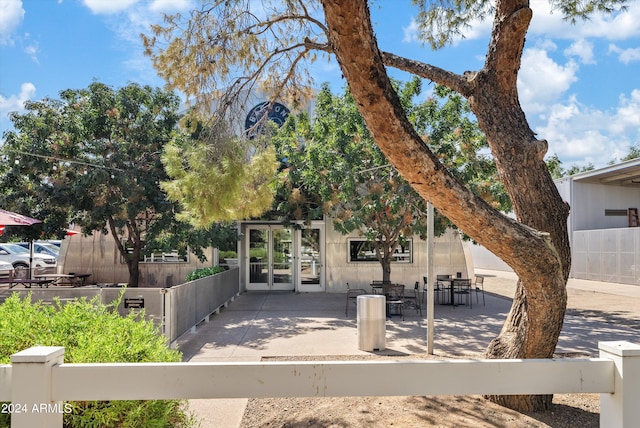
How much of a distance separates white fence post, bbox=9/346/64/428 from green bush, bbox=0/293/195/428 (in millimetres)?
568

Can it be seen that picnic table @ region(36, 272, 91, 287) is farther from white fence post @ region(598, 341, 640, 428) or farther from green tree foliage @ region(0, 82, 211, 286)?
white fence post @ region(598, 341, 640, 428)

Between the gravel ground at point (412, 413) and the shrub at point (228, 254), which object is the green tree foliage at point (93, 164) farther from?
the gravel ground at point (412, 413)

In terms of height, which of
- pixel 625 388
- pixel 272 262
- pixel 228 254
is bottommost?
pixel 272 262

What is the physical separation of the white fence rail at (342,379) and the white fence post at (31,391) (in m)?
0.01

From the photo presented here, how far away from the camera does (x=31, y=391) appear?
2.10 meters

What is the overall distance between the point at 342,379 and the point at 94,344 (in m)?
1.79

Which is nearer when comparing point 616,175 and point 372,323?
point 372,323

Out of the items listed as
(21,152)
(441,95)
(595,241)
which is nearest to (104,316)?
(441,95)

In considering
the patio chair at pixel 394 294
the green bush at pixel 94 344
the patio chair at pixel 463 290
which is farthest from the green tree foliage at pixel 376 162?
the green bush at pixel 94 344

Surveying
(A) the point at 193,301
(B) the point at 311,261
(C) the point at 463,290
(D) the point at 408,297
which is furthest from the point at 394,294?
(B) the point at 311,261

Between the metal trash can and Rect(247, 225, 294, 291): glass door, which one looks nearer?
the metal trash can

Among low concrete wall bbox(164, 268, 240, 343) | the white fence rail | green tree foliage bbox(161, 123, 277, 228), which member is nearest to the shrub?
low concrete wall bbox(164, 268, 240, 343)

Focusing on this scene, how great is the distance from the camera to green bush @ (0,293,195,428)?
272 cm

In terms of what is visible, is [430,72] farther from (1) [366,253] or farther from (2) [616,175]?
(2) [616,175]
